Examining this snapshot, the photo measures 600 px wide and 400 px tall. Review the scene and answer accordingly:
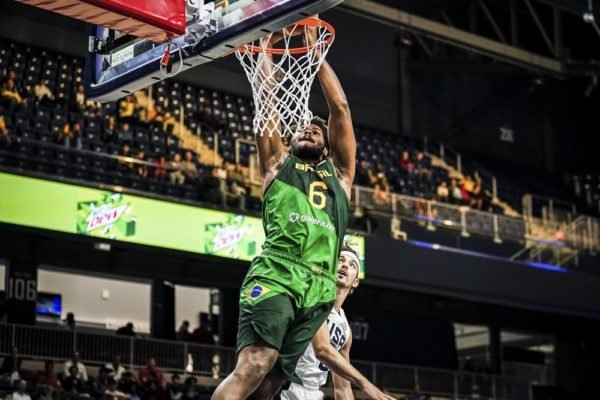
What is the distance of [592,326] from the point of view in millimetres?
34750

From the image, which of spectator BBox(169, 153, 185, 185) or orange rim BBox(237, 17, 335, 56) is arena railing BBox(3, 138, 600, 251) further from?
orange rim BBox(237, 17, 335, 56)

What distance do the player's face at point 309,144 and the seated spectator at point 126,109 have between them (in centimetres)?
1837

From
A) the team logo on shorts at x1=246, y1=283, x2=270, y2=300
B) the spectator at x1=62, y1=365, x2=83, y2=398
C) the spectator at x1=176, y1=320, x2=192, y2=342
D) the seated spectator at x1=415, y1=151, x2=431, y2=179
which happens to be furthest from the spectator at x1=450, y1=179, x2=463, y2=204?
the team logo on shorts at x1=246, y1=283, x2=270, y2=300

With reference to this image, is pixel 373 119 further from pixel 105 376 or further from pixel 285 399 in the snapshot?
pixel 285 399

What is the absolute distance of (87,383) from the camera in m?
20.2

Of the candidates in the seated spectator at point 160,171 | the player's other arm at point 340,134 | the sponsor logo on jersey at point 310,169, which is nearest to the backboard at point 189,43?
the player's other arm at point 340,134

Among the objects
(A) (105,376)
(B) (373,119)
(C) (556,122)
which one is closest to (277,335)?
(A) (105,376)

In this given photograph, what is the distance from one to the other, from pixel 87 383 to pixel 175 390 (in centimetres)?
173

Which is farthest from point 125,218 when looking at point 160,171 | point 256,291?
point 256,291

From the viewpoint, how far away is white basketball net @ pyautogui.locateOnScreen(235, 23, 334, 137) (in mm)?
8055

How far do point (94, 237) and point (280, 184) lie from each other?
14908mm

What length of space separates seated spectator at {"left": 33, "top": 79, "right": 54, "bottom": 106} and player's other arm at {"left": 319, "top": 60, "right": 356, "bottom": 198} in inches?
685

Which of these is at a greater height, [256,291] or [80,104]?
[80,104]

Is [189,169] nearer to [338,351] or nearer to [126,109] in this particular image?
[126,109]
